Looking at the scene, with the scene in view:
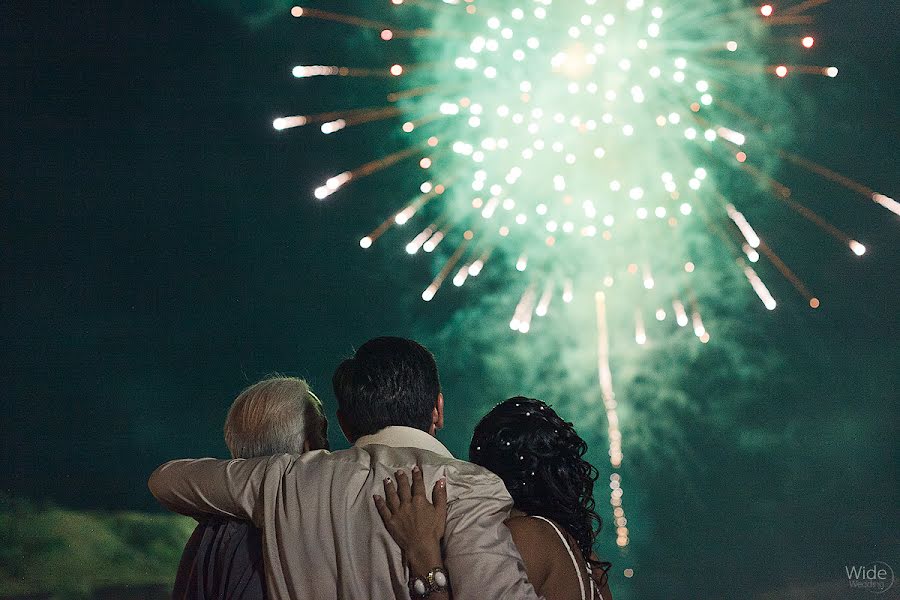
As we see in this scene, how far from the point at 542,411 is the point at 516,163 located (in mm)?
4717

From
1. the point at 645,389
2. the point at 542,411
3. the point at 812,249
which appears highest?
the point at 812,249

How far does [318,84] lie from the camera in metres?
7.70

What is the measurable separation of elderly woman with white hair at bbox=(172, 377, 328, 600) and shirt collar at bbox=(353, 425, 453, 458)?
277 millimetres

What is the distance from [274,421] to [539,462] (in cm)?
69

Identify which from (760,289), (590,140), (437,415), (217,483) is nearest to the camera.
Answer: (217,483)

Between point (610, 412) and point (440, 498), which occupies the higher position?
point (610, 412)

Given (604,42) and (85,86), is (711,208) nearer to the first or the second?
(604,42)

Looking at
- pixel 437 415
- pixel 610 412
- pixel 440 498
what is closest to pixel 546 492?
pixel 437 415

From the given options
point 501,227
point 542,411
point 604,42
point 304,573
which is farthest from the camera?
point 501,227

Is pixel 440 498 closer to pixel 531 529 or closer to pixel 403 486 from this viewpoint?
pixel 403 486

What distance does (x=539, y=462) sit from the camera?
2.44 meters

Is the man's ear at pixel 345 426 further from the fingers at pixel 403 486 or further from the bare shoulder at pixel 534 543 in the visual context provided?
the bare shoulder at pixel 534 543

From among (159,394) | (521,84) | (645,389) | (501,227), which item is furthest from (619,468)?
(159,394)

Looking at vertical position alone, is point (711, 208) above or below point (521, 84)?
below
